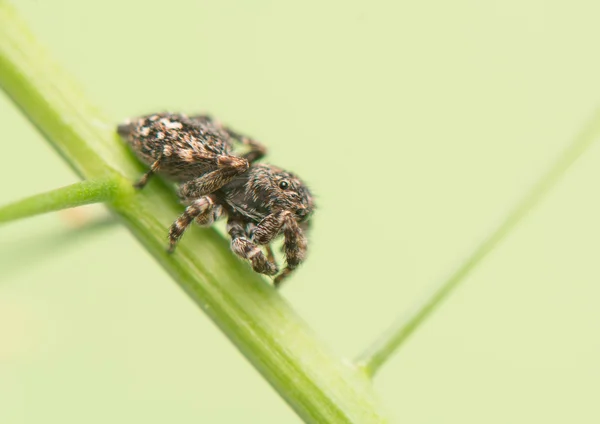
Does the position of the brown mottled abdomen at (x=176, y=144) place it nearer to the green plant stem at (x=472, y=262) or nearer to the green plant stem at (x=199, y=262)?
the green plant stem at (x=199, y=262)

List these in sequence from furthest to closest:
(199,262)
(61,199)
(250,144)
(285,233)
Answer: (250,144) → (285,233) → (199,262) → (61,199)

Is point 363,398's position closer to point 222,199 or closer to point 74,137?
point 222,199

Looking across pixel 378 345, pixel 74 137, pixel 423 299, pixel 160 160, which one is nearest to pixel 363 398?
pixel 378 345

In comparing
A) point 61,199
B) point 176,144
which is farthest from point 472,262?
point 61,199

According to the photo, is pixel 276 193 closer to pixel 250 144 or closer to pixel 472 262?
pixel 250 144

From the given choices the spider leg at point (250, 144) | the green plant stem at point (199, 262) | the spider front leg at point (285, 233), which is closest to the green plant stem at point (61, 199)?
the green plant stem at point (199, 262)
